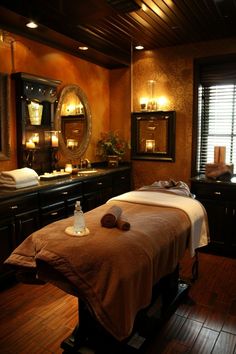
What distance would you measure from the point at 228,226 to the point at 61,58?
9.30 ft

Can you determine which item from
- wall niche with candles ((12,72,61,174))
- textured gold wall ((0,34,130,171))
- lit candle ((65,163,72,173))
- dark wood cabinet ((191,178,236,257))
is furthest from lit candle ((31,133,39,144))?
dark wood cabinet ((191,178,236,257))

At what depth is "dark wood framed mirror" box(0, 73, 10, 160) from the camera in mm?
3033

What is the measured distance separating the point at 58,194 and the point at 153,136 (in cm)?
188

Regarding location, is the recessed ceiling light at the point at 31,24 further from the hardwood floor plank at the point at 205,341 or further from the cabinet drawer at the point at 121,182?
the hardwood floor plank at the point at 205,341

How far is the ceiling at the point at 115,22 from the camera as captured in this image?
2746 millimetres

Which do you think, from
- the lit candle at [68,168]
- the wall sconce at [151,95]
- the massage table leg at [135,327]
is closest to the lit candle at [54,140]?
the lit candle at [68,168]

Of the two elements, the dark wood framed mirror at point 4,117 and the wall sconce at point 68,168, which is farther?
the wall sconce at point 68,168

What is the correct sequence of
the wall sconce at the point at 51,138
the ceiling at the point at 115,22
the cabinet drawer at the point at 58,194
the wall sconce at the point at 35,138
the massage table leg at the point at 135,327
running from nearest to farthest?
the massage table leg at the point at 135,327 → the ceiling at the point at 115,22 → the cabinet drawer at the point at 58,194 → the wall sconce at the point at 35,138 → the wall sconce at the point at 51,138

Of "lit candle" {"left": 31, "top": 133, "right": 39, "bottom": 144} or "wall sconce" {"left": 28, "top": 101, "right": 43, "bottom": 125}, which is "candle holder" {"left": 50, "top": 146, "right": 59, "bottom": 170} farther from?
"wall sconce" {"left": 28, "top": 101, "right": 43, "bottom": 125}

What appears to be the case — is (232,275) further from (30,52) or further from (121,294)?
(30,52)

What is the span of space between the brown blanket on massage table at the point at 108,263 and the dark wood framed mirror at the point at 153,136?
251cm

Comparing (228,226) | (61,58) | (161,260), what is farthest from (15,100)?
(228,226)

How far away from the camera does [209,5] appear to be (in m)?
2.90

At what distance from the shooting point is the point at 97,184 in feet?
12.5
